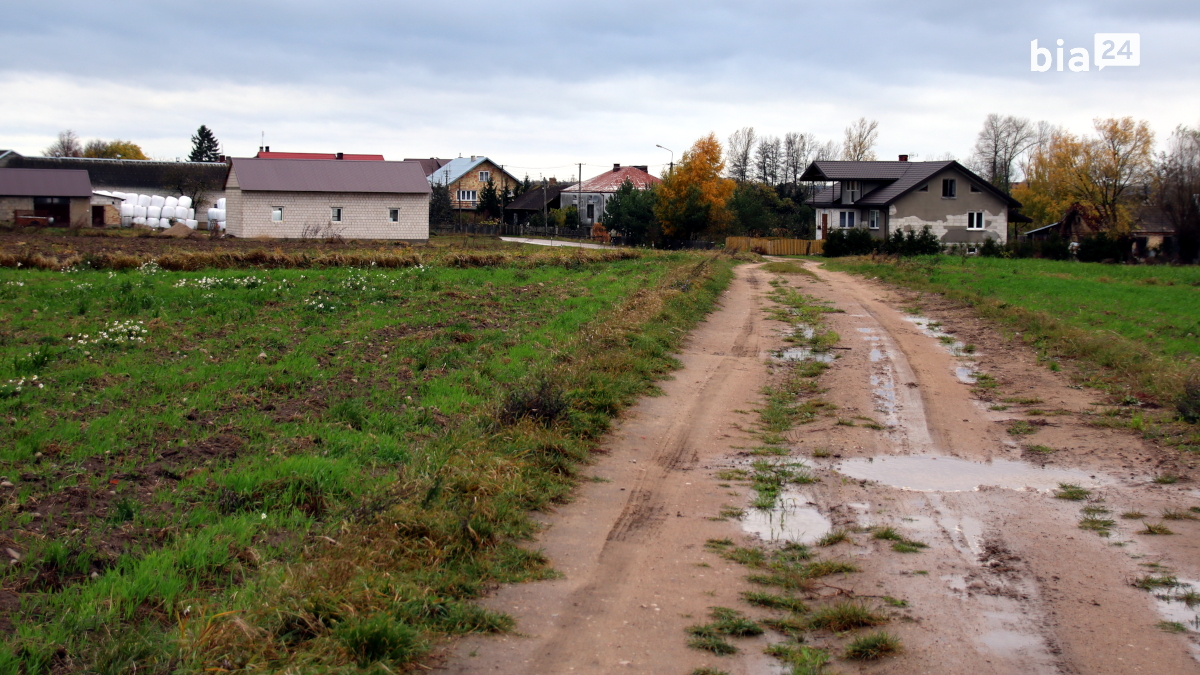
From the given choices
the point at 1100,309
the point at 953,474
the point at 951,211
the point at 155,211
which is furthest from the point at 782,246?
the point at 953,474

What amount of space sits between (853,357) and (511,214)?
285 feet

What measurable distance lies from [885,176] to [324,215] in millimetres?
39949

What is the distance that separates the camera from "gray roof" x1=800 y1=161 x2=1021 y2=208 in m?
60.7

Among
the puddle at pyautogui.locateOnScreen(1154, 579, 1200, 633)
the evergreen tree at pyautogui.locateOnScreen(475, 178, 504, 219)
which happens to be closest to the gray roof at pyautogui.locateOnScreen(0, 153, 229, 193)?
the evergreen tree at pyautogui.locateOnScreen(475, 178, 504, 219)

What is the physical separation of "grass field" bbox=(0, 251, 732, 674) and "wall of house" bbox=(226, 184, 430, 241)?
137ft

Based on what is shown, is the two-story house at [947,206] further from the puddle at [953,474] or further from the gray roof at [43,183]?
the puddle at [953,474]

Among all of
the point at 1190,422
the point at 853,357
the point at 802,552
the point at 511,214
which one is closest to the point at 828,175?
the point at 511,214

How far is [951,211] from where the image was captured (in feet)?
201

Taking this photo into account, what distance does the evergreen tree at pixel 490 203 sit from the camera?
93.0m

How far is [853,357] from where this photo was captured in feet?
47.2

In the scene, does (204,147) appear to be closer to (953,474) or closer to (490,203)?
(490,203)

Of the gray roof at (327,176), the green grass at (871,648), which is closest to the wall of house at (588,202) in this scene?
the gray roof at (327,176)

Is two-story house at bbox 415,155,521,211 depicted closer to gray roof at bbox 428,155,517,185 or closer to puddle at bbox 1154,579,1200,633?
gray roof at bbox 428,155,517,185

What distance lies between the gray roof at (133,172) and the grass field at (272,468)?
65.4m
